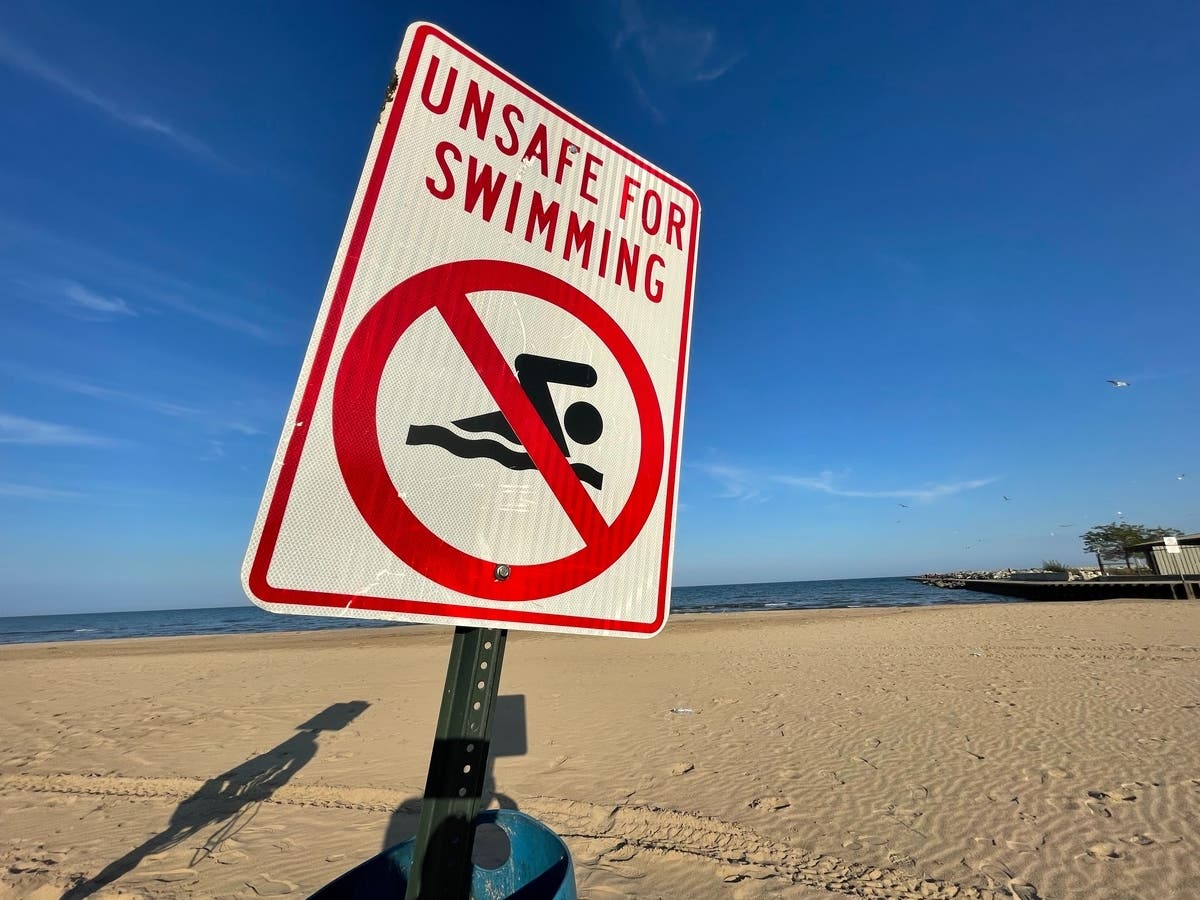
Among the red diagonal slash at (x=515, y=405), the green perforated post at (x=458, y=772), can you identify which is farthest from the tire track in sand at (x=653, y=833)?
the red diagonal slash at (x=515, y=405)

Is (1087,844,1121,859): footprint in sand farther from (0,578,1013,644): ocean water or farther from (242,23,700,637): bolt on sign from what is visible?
(0,578,1013,644): ocean water

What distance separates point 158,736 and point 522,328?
28.5 feet

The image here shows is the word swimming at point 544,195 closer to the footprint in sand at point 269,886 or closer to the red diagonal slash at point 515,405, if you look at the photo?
the red diagonal slash at point 515,405

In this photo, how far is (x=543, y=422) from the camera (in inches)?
41.6

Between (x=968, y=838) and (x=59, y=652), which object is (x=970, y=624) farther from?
(x=59, y=652)

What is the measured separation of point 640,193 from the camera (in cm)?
140

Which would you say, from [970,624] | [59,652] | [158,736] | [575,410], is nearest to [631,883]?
[575,410]

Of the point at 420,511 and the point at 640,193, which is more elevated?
the point at 640,193

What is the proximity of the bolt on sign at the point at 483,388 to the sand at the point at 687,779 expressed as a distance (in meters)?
3.27

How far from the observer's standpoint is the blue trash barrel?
1.06 metres

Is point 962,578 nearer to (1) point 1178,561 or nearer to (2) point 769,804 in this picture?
(1) point 1178,561

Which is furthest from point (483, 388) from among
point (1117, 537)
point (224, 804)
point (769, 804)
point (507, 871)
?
point (1117, 537)

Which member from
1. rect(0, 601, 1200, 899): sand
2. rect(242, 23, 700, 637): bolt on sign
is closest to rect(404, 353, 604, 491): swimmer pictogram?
rect(242, 23, 700, 637): bolt on sign

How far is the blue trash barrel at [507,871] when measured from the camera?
3.47 feet
